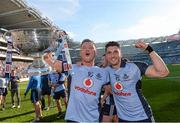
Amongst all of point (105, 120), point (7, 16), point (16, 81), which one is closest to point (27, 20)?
point (7, 16)

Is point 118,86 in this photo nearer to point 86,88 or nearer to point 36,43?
point 86,88

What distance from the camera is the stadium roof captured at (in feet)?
243

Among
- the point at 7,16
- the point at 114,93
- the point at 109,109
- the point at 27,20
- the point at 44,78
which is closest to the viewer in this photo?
the point at 114,93

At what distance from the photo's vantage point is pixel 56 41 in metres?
5.72

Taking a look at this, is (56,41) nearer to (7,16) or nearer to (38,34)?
(38,34)

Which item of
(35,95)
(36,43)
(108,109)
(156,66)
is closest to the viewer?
(36,43)

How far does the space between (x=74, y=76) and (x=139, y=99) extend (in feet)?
3.39

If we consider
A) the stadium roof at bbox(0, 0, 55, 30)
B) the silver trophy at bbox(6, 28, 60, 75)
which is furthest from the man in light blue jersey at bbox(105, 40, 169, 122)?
the stadium roof at bbox(0, 0, 55, 30)

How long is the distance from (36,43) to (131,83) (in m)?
1.54

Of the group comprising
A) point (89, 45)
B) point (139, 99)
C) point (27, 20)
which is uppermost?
point (27, 20)

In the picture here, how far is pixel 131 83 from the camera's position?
19.7 ft

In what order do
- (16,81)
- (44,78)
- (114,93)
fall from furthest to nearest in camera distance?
(16,81), (44,78), (114,93)

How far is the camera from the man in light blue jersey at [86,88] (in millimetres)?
5746

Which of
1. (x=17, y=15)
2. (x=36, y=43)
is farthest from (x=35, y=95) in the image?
(x=17, y=15)
